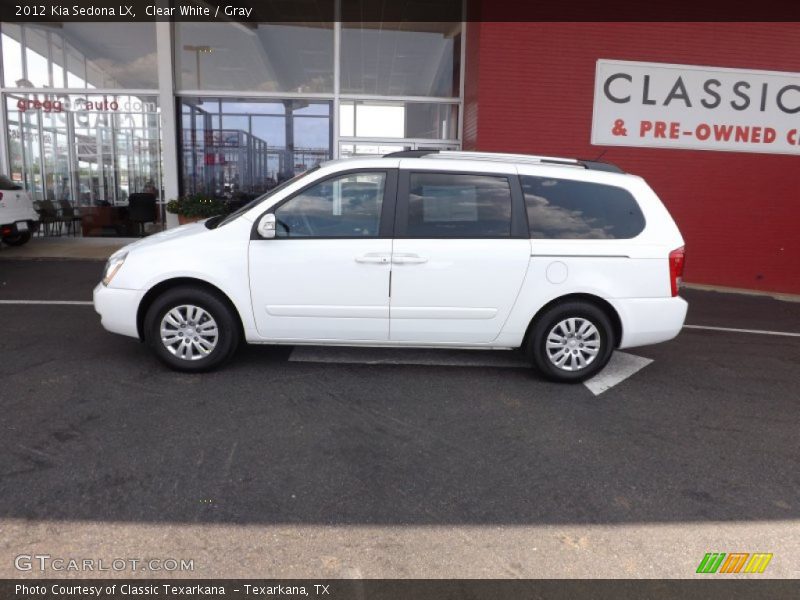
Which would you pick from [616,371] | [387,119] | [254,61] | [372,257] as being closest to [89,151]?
[254,61]

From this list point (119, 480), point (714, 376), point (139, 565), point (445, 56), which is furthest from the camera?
point (445, 56)

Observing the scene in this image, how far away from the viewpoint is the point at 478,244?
5.11m

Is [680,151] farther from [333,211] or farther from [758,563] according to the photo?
[758,563]

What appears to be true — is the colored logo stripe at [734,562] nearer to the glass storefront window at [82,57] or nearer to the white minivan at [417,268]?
the white minivan at [417,268]

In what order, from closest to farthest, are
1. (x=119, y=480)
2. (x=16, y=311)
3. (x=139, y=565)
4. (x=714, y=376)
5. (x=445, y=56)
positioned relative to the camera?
(x=139, y=565), (x=119, y=480), (x=714, y=376), (x=16, y=311), (x=445, y=56)

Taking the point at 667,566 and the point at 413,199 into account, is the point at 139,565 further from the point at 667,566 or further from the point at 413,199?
the point at 413,199

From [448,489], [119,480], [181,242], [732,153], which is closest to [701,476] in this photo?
[448,489]

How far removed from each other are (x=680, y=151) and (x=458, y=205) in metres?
6.94

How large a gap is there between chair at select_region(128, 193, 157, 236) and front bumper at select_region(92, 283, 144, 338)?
893cm

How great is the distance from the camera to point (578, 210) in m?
5.23

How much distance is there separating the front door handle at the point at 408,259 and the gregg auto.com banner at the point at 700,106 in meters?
6.79

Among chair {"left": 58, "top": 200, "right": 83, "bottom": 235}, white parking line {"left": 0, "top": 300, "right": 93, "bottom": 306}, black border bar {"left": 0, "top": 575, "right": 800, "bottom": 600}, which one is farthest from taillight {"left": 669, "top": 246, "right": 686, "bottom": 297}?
chair {"left": 58, "top": 200, "right": 83, "bottom": 235}

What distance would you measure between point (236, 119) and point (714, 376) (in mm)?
10613

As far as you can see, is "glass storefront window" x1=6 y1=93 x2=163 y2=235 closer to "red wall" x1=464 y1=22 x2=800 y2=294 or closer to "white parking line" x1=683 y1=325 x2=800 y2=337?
"red wall" x1=464 y1=22 x2=800 y2=294
